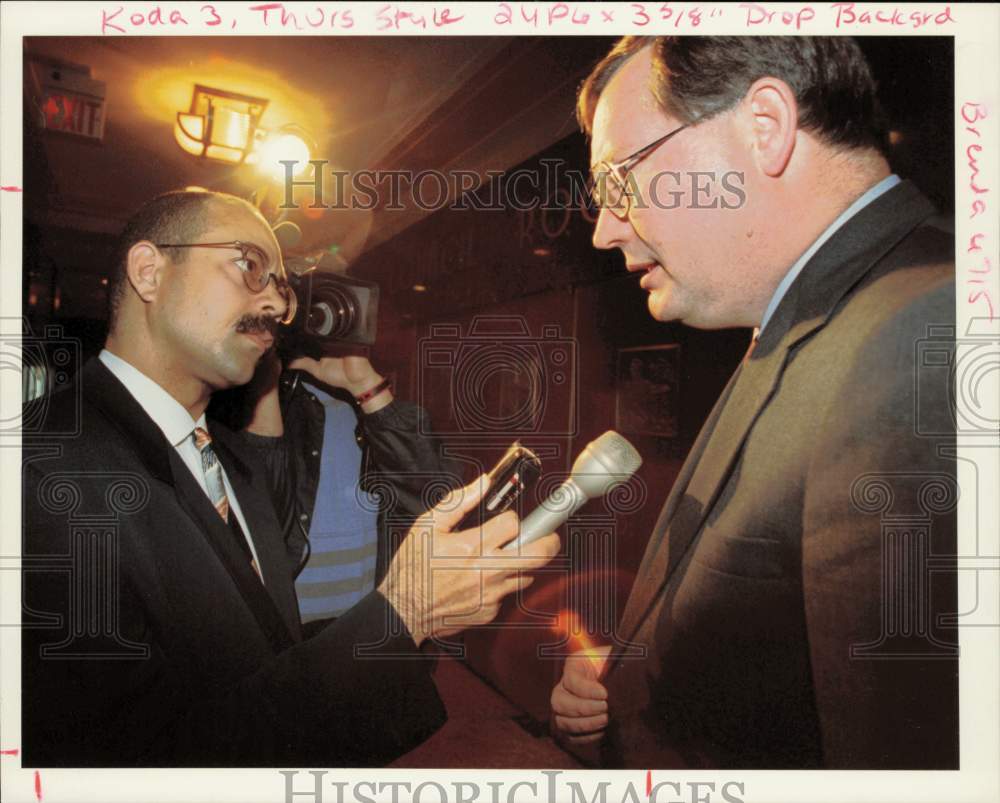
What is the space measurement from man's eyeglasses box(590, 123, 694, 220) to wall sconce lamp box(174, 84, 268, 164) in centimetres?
65

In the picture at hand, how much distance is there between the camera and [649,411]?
1.47 m

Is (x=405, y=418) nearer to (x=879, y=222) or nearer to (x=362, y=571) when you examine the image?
(x=362, y=571)

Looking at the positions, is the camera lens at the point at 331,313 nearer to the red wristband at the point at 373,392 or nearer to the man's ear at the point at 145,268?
the red wristband at the point at 373,392

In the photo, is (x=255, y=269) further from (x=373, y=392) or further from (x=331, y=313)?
(x=373, y=392)

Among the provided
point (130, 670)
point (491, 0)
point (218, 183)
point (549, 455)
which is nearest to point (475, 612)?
point (549, 455)

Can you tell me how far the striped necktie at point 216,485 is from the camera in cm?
148

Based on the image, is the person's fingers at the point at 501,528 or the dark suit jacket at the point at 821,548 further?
the person's fingers at the point at 501,528

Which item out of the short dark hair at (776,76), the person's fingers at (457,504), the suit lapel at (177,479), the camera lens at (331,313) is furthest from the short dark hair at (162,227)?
the short dark hair at (776,76)

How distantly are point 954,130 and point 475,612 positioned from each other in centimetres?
130

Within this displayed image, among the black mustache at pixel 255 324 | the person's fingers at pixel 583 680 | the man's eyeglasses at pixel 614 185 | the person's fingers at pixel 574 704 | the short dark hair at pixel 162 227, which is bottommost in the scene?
the person's fingers at pixel 574 704

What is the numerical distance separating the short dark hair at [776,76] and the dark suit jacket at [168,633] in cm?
105

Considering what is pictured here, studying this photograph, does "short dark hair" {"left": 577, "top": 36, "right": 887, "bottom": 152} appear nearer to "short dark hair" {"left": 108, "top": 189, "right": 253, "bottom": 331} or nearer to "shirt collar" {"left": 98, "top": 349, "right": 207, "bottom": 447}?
"short dark hair" {"left": 108, "top": 189, "right": 253, "bottom": 331}

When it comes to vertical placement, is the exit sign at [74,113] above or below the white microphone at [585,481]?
above

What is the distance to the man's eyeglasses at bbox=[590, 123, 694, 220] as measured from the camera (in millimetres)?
1452
